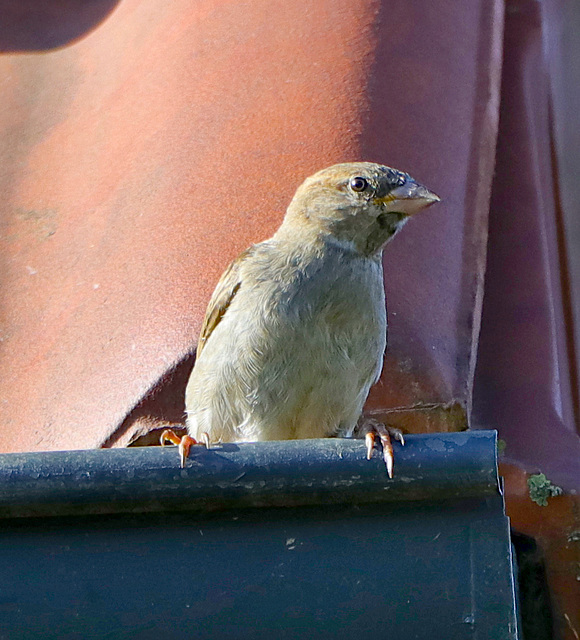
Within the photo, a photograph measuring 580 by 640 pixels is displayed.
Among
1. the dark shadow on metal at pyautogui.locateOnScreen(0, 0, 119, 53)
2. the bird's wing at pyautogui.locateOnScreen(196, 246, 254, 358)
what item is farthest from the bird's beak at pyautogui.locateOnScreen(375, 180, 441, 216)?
the dark shadow on metal at pyautogui.locateOnScreen(0, 0, 119, 53)

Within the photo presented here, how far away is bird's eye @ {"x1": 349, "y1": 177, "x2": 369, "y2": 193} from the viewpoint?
2.39 metres

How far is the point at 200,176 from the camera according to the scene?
8.00 feet

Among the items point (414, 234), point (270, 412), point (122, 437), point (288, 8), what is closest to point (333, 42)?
point (288, 8)

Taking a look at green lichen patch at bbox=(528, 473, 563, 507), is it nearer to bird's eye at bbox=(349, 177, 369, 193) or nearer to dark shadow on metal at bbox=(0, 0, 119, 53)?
bird's eye at bbox=(349, 177, 369, 193)

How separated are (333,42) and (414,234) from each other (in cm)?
60

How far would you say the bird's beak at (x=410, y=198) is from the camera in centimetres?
226

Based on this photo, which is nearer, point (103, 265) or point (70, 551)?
point (70, 551)

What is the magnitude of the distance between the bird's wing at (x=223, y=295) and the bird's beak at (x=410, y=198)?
0.36 meters

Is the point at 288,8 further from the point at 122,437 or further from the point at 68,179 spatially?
the point at 122,437

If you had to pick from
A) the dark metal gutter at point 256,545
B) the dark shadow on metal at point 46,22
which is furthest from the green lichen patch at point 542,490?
the dark shadow on metal at point 46,22

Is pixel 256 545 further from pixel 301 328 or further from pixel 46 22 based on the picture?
pixel 46 22

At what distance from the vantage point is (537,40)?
3146 millimetres

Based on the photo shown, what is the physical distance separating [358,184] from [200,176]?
393 millimetres

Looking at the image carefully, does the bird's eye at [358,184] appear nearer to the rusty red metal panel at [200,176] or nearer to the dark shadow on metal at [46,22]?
the rusty red metal panel at [200,176]
